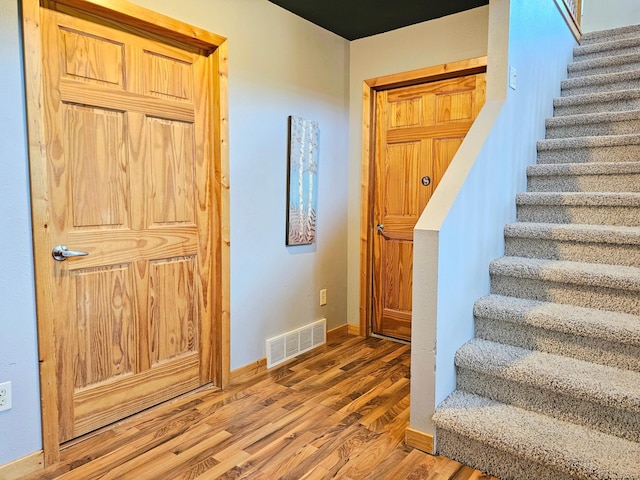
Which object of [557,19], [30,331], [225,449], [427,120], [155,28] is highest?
[557,19]

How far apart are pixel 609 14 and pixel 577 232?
360 centimetres

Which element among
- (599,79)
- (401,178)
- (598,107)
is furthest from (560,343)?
(599,79)

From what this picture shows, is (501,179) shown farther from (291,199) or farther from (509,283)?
(291,199)

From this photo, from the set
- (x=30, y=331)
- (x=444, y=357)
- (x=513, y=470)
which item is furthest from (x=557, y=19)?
(x=30, y=331)

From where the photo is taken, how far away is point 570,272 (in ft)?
6.61

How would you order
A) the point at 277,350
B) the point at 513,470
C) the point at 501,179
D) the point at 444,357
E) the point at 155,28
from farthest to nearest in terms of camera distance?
1. the point at 277,350
2. the point at 501,179
3. the point at 155,28
4. the point at 444,357
5. the point at 513,470

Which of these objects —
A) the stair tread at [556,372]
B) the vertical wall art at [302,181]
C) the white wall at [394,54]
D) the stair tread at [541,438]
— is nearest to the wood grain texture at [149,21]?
the vertical wall art at [302,181]

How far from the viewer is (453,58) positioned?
9.68 feet

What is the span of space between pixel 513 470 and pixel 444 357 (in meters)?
0.47

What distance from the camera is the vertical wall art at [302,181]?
2904 mm

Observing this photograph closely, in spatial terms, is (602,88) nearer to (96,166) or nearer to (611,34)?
(611,34)

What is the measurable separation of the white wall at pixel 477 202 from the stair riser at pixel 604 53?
0.73m

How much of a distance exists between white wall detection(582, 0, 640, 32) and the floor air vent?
4.23 metres

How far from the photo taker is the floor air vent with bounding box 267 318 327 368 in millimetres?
2838
